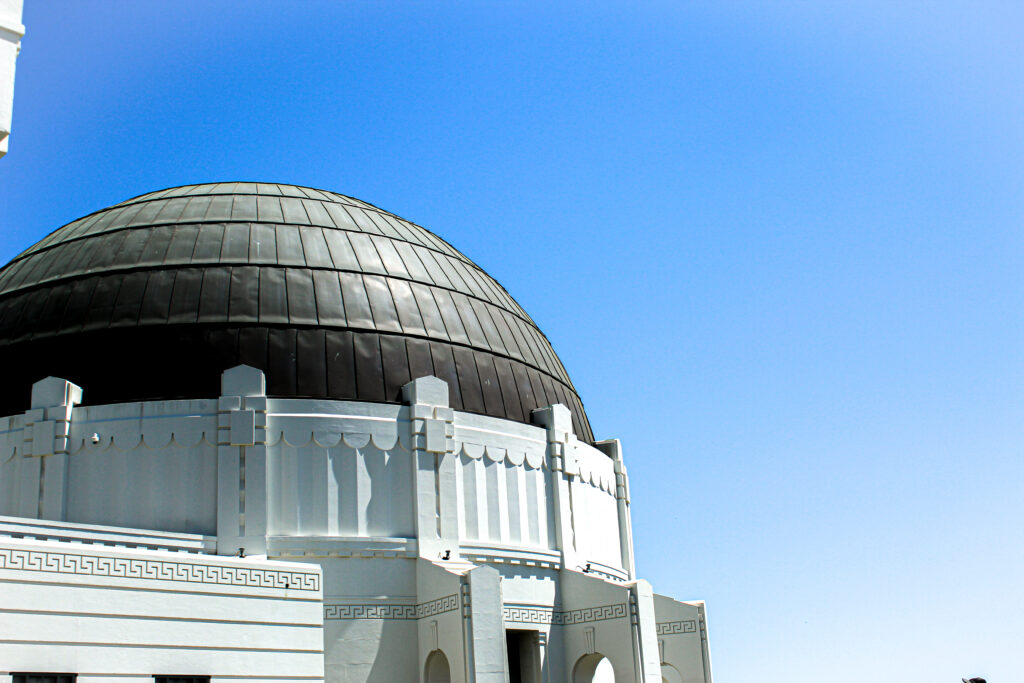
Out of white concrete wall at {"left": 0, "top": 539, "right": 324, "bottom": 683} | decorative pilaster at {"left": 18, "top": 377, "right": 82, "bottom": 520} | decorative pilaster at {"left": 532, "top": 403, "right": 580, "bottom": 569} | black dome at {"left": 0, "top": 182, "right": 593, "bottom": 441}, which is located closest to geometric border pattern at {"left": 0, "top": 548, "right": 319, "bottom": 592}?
white concrete wall at {"left": 0, "top": 539, "right": 324, "bottom": 683}

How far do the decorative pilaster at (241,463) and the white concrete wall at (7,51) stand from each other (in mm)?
12240

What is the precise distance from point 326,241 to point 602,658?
38.5 feet

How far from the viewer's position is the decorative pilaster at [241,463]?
21.2 m

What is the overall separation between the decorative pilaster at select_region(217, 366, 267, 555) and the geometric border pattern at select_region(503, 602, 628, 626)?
576 cm

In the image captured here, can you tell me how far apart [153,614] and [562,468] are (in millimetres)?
11352

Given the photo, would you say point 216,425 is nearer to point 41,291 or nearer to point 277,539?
point 277,539

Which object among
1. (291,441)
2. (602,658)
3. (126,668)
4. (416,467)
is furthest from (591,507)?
(126,668)

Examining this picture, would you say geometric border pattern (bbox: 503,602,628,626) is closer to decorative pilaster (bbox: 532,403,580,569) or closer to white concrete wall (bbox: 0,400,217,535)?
decorative pilaster (bbox: 532,403,580,569)

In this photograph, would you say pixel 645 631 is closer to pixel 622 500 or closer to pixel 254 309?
pixel 622 500

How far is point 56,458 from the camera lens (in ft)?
72.0

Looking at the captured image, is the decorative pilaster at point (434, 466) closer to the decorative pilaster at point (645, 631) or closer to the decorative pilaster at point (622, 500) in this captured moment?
the decorative pilaster at point (645, 631)

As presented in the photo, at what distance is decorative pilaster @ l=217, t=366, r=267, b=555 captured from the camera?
69.6ft

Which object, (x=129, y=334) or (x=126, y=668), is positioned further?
(x=129, y=334)

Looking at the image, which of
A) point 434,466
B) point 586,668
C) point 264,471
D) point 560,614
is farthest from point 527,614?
point 264,471
